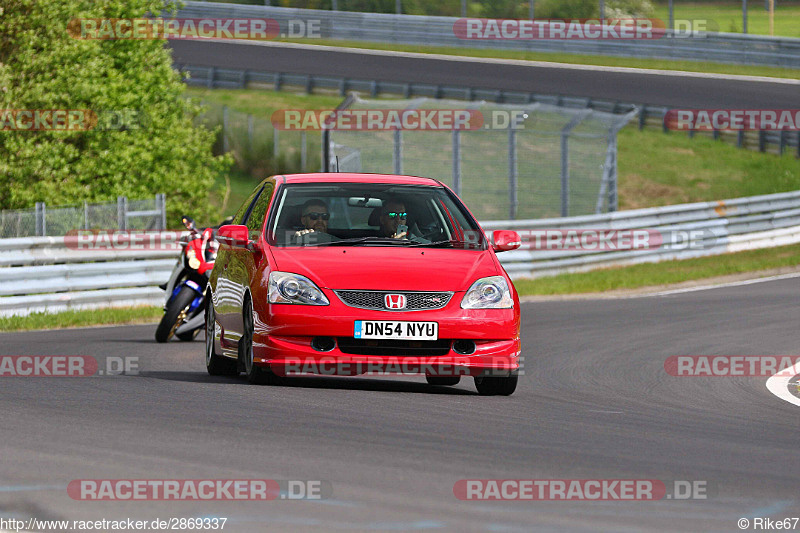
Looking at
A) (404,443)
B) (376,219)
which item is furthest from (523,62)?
(404,443)

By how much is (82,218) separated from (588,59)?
91.4 ft

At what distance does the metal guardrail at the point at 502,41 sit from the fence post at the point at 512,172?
58.4 ft

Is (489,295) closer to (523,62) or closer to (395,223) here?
(395,223)

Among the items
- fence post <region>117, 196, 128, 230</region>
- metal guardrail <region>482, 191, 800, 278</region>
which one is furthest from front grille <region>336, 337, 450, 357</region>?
metal guardrail <region>482, 191, 800, 278</region>

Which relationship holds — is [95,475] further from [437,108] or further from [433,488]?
[437,108]

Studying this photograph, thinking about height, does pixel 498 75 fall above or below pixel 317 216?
below

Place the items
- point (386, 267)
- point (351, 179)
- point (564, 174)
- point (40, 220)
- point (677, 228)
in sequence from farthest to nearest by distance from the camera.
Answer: point (677, 228) → point (564, 174) → point (40, 220) → point (351, 179) → point (386, 267)

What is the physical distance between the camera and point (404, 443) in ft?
23.4

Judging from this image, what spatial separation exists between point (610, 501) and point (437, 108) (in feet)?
68.3

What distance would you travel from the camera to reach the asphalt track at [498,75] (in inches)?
1542

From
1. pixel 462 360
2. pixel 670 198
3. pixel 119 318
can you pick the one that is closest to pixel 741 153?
pixel 670 198

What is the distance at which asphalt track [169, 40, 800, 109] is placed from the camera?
39156 millimetres

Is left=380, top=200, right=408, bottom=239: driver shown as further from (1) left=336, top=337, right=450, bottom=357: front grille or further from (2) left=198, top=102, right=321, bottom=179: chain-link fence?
(2) left=198, top=102, right=321, bottom=179: chain-link fence

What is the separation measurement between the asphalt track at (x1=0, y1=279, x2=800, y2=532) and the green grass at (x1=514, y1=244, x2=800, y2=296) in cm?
1088
